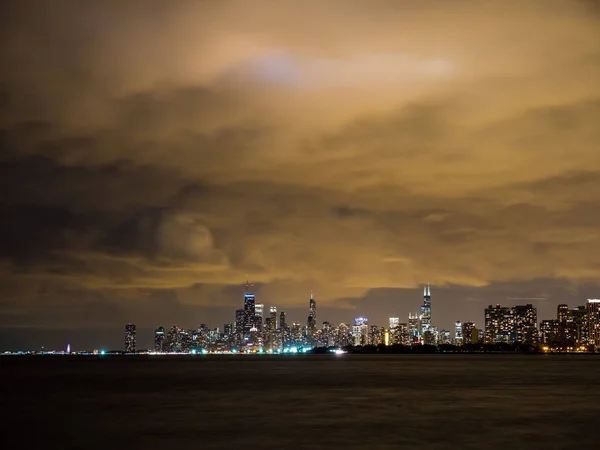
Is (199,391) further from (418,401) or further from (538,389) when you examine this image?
(538,389)

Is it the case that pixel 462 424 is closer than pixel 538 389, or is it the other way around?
pixel 462 424

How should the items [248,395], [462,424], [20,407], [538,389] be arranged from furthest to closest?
[538,389]
[248,395]
[20,407]
[462,424]

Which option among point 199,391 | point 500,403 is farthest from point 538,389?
point 199,391

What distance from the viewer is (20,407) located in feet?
273

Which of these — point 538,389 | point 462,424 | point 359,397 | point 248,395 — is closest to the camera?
point 462,424

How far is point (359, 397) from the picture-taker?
3679 inches

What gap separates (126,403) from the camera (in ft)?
285

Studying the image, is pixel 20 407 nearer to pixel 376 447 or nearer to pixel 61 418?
pixel 61 418

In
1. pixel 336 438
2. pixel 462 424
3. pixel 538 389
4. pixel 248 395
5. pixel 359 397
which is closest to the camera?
pixel 336 438

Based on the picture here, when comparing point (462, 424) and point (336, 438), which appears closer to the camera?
point (336, 438)

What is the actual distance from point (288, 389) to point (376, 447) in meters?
61.0

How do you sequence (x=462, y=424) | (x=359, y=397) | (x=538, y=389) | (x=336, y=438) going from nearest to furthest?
(x=336, y=438)
(x=462, y=424)
(x=359, y=397)
(x=538, y=389)

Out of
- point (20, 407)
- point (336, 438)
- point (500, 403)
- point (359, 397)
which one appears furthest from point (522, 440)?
point (20, 407)

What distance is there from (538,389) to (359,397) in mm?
29355
